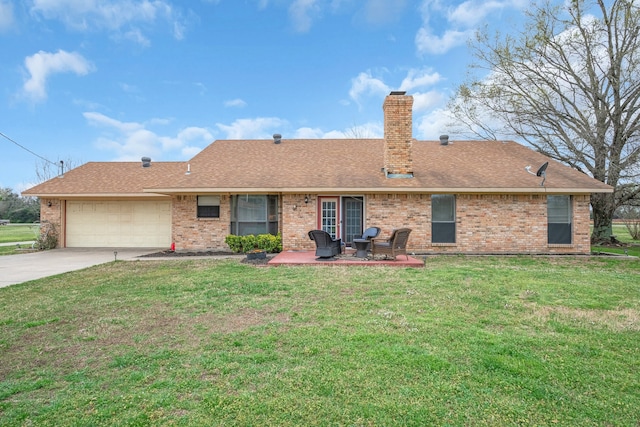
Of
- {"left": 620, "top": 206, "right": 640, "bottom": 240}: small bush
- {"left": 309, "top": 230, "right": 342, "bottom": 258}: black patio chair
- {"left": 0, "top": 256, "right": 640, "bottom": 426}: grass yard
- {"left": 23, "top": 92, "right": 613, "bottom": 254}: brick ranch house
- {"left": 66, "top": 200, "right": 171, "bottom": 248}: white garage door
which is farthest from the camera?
{"left": 620, "top": 206, "right": 640, "bottom": 240}: small bush

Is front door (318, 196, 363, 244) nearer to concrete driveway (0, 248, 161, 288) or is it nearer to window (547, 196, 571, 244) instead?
window (547, 196, 571, 244)

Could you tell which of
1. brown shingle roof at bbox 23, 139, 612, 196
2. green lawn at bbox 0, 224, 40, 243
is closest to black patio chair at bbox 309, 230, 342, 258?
brown shingle roof at bbox 23, 139, 612, 196

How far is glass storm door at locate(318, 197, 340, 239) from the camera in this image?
12.5 m

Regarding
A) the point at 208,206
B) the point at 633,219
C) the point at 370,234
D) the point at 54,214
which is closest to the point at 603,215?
the point at 633,219

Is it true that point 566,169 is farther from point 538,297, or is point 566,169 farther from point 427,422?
point 427,422

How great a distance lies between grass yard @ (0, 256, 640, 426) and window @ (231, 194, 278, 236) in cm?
593

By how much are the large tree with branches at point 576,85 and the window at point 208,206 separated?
13766 mm

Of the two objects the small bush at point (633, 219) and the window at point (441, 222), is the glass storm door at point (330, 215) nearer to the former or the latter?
the window at point (441, 222)

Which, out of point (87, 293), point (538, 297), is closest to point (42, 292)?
point (87, 293)

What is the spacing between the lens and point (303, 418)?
247cm

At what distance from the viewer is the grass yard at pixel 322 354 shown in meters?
2.58

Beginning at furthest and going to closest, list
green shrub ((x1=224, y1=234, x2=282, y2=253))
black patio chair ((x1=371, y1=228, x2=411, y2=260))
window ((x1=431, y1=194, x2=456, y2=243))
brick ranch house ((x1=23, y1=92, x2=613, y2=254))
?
1. window ((x1=431, y1=194, x2=456, y2=243))
2. green shrub ((x1=224, y1=234, x2=282, y2=253))
3. brick ranch house ((x1=23, y1=92, x2=613, y2=254))
4. black patio chair ((x1=371, y1=228, x2=411, y2=260))

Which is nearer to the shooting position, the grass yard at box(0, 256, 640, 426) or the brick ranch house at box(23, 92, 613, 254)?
the grass yard at box(0, 256, 640, 426)

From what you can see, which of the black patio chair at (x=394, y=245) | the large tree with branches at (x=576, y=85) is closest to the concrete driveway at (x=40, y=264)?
the black patio chair at (x=394, y=245)
